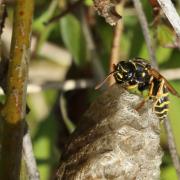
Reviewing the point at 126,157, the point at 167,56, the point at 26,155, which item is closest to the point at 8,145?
the point at 26,155

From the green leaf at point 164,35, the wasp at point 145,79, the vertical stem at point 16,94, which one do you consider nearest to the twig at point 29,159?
the vertical stem at point 16,94

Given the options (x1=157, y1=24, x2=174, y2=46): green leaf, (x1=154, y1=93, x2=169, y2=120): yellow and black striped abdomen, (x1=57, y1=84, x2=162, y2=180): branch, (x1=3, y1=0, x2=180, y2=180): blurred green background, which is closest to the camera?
(x1=57, y1=84, x2=162, y2=180): branch

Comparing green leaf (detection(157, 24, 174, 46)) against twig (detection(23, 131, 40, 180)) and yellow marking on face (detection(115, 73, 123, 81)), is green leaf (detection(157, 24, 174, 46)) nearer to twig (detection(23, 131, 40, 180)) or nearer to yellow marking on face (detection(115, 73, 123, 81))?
yellow marking on face (detection(115, 73, 123, 81))

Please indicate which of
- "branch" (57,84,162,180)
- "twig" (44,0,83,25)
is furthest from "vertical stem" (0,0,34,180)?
"twig" (44,0,83,25)

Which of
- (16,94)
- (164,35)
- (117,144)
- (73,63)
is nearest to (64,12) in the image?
(73,63)

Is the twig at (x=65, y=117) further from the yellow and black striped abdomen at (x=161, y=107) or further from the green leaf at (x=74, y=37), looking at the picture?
the yellow and black striped abdomen at (x=161, y=107)

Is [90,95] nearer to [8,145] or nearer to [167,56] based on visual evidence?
[167,56]
